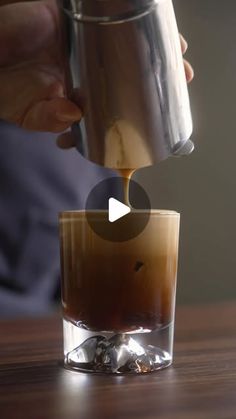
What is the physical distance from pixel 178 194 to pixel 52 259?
0.53m

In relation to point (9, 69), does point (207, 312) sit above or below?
below

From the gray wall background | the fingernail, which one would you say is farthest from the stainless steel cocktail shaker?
the gray wall background

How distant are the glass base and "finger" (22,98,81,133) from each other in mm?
160

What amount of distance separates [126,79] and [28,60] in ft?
0.93

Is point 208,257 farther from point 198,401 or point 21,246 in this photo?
point 198,401

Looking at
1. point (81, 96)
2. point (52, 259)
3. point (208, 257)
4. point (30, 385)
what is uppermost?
point (81, 96)

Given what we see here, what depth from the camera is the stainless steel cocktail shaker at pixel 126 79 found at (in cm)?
46

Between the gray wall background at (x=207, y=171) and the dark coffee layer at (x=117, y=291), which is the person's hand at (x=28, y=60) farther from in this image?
the gray wall background at (x=207, y=171)

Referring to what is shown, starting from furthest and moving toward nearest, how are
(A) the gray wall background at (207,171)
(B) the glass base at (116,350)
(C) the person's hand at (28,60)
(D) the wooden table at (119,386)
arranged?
(A) the gray wall background at (207,171) → (C) the person's hand at (28,60) → (B) the glass base at (116,350) → (D) the wooden table at (119,386)

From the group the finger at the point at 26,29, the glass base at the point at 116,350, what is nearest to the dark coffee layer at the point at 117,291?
the glass base at the point at 116,350

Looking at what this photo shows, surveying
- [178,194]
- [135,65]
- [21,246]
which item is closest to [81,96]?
[135,65]

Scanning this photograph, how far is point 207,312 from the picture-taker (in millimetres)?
821

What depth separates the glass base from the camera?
48cm

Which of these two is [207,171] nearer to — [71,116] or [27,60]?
[27,60]
